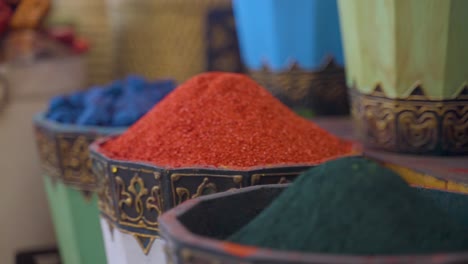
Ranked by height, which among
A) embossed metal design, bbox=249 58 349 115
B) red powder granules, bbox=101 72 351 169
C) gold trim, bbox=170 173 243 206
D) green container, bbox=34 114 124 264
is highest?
red powder granules, bbox=101 72 351 169

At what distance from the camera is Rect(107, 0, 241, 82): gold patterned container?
1026 mm

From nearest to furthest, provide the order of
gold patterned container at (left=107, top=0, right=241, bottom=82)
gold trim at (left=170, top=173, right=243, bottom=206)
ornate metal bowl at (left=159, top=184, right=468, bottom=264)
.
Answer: ornate metal bowl at (left=159, top=184, right=468, bottom=264) → gold trim at (left=170, top=173, right=243, bottom=206) → gold patterned container at (left=107, top=0, right=241, bottom=82)

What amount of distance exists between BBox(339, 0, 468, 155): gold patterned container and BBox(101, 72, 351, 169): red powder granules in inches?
1.9

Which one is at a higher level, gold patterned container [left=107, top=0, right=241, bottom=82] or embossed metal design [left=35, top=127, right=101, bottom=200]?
gold patterned container [left=107, top=0, right=241, bottom=82]

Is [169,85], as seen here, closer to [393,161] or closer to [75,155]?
[75,155]

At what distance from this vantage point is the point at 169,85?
0.81 m

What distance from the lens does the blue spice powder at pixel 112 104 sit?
0.74 meters

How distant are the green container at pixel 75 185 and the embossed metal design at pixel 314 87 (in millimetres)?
197

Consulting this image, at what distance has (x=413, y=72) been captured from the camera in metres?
0.57

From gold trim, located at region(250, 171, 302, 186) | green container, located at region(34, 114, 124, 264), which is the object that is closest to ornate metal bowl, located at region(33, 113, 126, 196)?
green container, located at region(34, 114, 124, 264)

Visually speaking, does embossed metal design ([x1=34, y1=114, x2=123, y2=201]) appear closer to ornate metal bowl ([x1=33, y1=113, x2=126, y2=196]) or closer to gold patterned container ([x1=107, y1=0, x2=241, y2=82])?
ornate metal bowl ([x1=33, y1=113, x2=126, y2=196])

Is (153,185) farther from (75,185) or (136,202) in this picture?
(75,185)

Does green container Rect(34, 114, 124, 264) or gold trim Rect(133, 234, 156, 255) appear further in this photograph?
green container Rect(34, 114, 124, 264)

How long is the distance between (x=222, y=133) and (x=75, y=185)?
292mm
